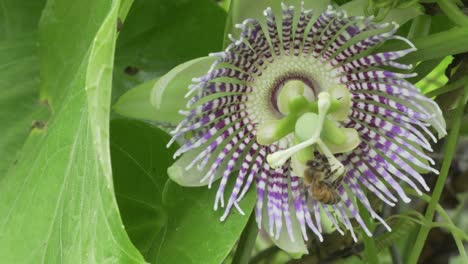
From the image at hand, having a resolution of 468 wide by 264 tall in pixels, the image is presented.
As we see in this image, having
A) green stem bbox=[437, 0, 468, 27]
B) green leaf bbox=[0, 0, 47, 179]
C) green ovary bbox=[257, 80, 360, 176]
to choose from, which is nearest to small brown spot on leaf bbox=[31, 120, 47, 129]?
green leaf bbox=[0, 0, 47, 179]

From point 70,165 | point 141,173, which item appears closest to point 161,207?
point 141,173

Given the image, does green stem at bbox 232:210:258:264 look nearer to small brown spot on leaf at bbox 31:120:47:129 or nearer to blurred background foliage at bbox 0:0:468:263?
blurred background foliage at bbox 0:0:468:263

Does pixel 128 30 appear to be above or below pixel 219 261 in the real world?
above

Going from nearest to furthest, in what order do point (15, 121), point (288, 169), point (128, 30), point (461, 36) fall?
point (461, 36) < point (288, 169) < point (15, 121) < point (128, 30)

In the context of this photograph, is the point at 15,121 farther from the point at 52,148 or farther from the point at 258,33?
the point at 258,33

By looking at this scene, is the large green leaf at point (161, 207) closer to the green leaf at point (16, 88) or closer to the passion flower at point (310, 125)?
the passion flower at point (310, 125)

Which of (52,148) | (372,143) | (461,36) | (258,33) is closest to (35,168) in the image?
(52,148)

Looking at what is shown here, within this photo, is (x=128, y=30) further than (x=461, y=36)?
Yes
